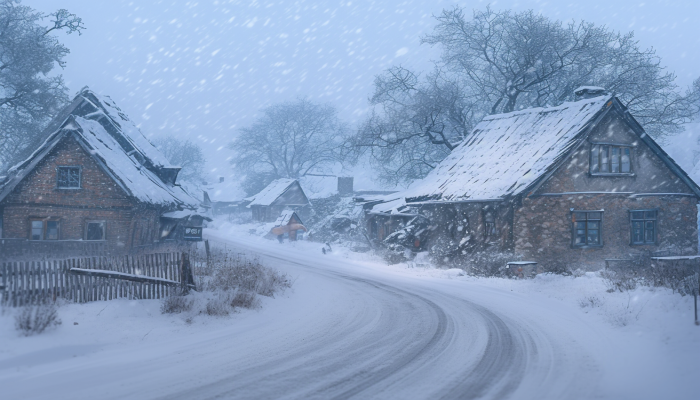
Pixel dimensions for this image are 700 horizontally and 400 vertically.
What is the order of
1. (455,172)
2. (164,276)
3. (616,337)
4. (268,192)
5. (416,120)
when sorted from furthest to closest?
1. (268,192)
2. (416,120)
3. (455,172)
4. (164,276)
5. (616,337)

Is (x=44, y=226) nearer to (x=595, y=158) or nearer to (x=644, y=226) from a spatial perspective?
(x=595, y=158)

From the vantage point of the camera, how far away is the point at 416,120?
105ft

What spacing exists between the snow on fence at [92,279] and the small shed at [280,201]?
1732 inches

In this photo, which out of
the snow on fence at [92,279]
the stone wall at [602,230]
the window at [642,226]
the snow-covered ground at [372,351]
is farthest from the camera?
the window at [642,226]

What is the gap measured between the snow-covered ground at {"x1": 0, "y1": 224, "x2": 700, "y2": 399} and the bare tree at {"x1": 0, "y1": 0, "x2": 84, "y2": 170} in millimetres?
22478

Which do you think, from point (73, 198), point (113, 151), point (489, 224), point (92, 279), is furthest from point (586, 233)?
point (73, 198)

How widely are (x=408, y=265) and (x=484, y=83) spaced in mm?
18877

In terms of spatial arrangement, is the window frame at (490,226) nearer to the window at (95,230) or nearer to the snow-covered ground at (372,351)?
the snow-covered ground at (372,351)

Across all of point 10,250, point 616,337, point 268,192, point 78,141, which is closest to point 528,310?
point 616,337

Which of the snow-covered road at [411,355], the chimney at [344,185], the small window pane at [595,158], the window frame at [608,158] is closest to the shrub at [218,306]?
the snow-covered road at [411,355]

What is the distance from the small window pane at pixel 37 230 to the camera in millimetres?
22891

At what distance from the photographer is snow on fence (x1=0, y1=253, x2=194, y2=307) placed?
9750mm

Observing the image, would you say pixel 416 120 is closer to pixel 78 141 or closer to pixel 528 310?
pixel 78 141

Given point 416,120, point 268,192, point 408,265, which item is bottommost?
point 408,265
